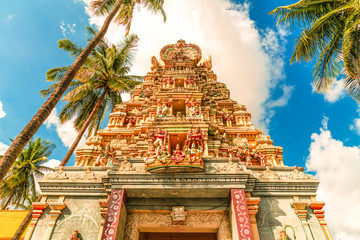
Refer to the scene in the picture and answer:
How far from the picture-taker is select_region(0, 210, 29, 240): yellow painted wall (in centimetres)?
1434

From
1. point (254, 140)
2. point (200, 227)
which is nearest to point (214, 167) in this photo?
point (200, 227)

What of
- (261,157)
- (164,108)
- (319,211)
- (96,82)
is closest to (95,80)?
(96,82)

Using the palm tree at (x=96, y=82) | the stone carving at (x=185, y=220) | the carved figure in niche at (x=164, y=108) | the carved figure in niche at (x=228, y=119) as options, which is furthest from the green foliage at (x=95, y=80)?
the stone carving at (x=185, y=220)

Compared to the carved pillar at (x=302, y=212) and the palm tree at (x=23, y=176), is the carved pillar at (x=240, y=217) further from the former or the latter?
the palm tree at (x=23, y=176)

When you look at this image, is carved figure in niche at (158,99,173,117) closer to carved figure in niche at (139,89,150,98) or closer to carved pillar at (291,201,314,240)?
carved figure in niche at (139,89,150,98)

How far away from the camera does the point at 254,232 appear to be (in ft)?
26.5

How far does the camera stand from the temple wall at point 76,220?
8445 mm

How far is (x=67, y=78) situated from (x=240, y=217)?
8.76 metres

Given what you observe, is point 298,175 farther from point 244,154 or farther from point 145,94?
point 145,94

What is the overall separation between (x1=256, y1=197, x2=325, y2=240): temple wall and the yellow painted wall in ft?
50.1

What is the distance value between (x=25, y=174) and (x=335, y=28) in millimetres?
28636

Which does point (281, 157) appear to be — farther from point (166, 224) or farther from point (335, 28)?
point (166, 224)

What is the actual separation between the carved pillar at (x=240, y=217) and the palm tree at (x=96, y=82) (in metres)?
12.3

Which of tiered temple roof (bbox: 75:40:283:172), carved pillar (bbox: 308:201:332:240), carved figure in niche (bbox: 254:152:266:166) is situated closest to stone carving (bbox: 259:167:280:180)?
carved pillar (bbox: 308:201:332:240)
